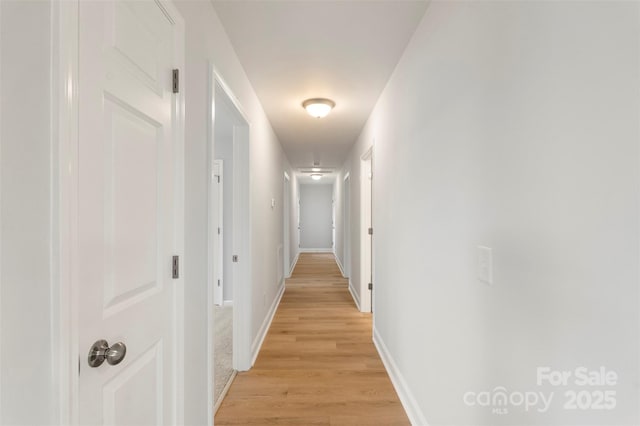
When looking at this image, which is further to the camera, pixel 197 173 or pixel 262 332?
pixel 262 332

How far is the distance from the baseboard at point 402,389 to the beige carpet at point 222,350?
4.22 ft

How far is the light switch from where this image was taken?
105cm

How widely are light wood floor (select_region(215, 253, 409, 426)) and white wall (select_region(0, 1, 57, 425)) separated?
153 centimetres

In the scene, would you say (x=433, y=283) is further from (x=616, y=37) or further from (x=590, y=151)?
(x=616, y=37)

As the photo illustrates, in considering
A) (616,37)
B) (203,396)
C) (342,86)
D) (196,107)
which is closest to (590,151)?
(616,37)

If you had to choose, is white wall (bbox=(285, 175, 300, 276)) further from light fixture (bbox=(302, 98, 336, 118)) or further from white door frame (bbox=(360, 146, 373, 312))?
light fixture (bbox=(302, 98, 336, 118))

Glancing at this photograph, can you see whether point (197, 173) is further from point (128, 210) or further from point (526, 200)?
→ point (526, 200)

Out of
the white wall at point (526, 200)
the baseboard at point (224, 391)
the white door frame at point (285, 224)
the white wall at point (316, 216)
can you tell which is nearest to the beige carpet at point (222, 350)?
the baseboard at point (224, 391)

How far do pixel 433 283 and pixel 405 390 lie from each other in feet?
3.02

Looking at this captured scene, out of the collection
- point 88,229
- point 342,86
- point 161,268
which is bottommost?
point 161,268

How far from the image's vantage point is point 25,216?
2.09 ft

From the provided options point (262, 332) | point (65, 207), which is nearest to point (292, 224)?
point (262, 332)

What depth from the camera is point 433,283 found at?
156 centimetres

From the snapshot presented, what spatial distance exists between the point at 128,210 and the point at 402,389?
80.3 inches
